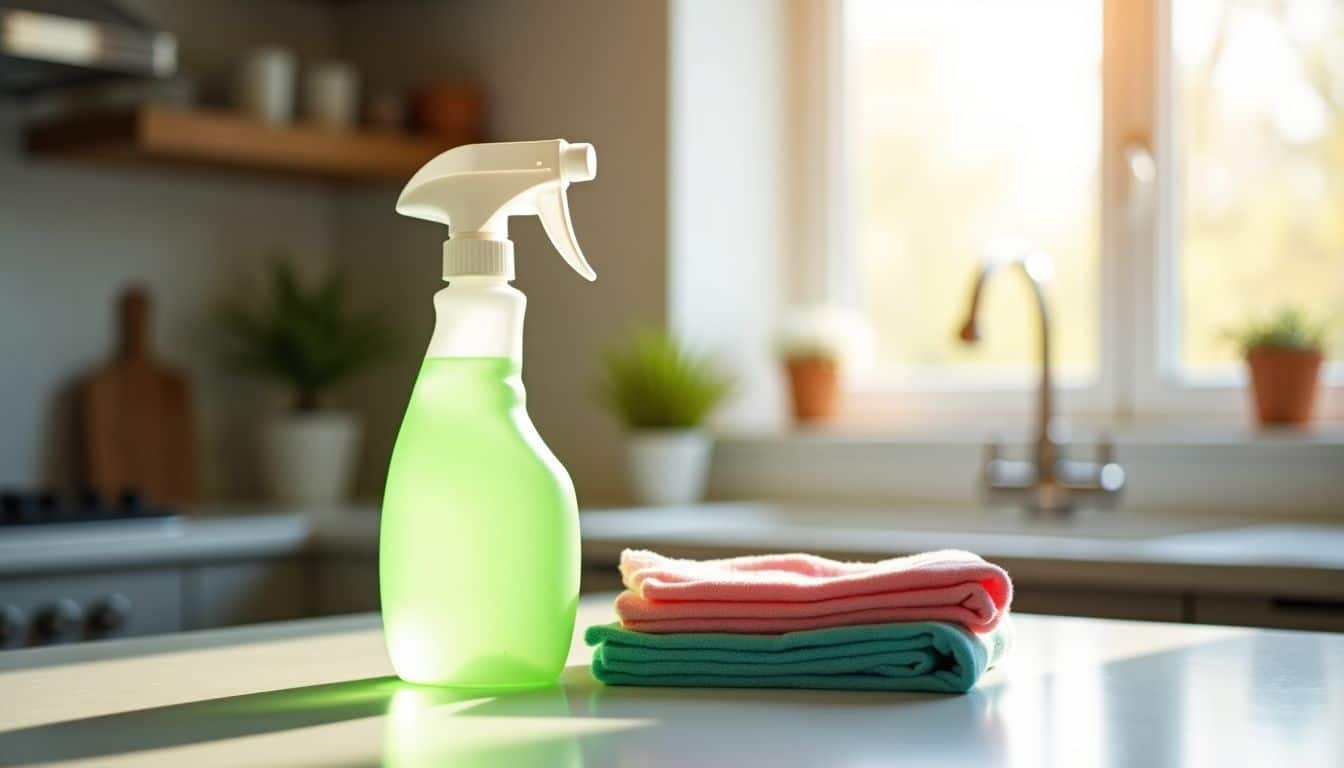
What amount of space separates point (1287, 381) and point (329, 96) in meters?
1.72

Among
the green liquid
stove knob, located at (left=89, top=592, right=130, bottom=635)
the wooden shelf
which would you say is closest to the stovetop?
stove knob, located at (left=89, top=592, right=130, bottom=635)

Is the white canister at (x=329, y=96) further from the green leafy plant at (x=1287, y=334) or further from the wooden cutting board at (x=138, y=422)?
the green leafy plant at (x=1287, y=334)

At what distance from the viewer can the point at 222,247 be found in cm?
316

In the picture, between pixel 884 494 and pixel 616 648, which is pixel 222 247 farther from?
pixel 616 648

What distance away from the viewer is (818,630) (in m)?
0.90

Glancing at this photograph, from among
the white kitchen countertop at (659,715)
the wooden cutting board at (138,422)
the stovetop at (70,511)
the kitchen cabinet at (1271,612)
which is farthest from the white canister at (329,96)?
the white kitchen countertop at (659,715)

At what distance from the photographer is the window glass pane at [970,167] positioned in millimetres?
2873

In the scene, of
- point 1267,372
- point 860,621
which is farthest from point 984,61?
point 860,621

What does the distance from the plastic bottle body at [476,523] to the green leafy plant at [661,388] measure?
1.84 m

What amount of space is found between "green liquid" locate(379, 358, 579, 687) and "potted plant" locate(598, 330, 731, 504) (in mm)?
1841

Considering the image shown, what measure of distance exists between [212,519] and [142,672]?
1.65 metres

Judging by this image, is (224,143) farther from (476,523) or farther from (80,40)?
(476,523)

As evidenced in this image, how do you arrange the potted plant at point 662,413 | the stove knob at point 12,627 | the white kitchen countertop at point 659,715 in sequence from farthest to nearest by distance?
the potted plant at point 662,413, the stove knob at point 12,627, the white kitchen countertop at point 659,715

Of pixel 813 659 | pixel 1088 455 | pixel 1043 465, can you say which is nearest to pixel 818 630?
pixel 813 659
